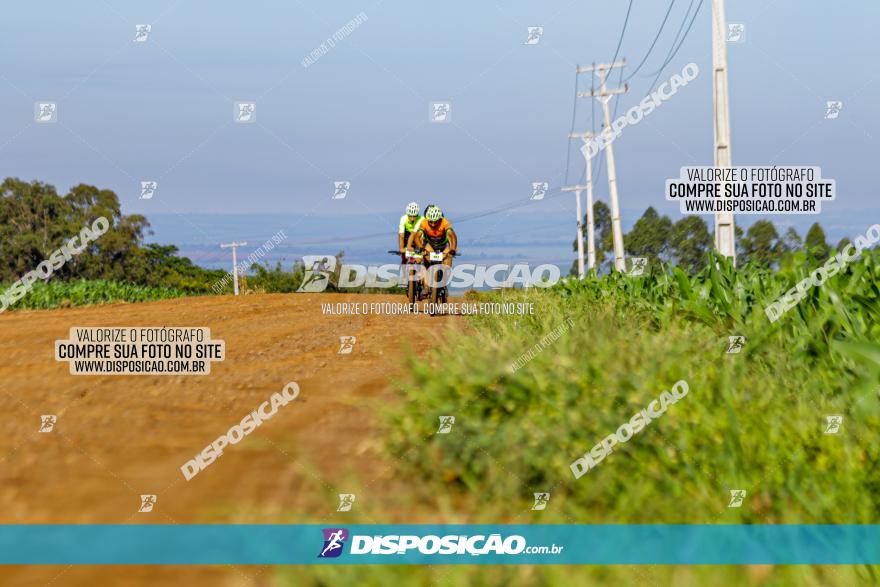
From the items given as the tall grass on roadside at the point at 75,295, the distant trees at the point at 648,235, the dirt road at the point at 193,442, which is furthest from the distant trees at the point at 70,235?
the dirt road at the point at 193,442

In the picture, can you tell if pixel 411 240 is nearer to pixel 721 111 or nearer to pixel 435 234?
pixel 435 234

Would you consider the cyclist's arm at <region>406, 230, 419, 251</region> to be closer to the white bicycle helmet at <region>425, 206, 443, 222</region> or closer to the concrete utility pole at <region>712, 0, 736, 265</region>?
the white bicycle helmet at <region>425, 206, 443, 222</region>

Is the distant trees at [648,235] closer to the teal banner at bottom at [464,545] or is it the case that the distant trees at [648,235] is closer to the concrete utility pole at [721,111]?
the concrete utility pole at [721,111]

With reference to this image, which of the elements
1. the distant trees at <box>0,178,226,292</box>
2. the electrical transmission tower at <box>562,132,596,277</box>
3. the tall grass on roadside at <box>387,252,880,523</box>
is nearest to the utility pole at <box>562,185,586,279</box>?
the electrical transmission tower at <box>562,132,596,277</box>

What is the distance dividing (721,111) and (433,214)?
218 inches

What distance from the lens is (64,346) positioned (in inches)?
423

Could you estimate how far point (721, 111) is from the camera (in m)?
15.8

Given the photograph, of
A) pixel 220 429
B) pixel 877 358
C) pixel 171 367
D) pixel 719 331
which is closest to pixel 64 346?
pixel 171 367

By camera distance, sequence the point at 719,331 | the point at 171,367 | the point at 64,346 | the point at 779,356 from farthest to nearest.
Result: the point at 64,346
the point at 171,367
the point at 719,331
the point at 779,356

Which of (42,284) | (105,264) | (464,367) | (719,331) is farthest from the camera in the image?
(105,264)

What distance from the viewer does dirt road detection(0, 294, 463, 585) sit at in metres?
4.50

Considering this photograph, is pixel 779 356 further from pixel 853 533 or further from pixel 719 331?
pixel 853 533

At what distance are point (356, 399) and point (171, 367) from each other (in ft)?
10.6

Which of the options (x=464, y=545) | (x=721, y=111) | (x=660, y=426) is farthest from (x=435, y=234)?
(x=464, y=545)
